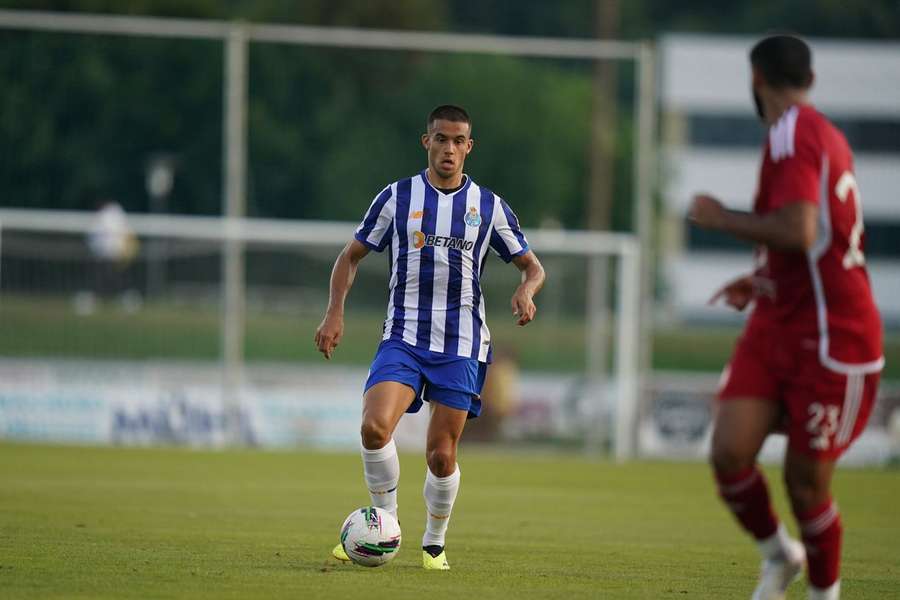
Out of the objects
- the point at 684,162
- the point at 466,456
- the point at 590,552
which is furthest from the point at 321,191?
the point at 684,162

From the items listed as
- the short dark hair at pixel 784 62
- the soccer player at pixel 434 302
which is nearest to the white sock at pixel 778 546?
the short dark hair at pixel 784 62

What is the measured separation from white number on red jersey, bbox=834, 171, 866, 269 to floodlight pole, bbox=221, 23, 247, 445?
15.8 meters

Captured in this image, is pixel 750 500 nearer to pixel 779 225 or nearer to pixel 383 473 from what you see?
pixel 779 225

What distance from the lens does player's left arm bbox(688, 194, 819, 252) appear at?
609cm

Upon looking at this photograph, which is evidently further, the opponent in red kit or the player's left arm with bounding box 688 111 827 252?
the opponent in red kit

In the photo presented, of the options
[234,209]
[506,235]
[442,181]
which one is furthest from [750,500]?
[234,209]

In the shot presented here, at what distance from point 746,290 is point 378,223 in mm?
2980

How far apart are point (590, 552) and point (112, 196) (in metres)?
14.1

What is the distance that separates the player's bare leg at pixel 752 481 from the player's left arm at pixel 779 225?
67 centimetres

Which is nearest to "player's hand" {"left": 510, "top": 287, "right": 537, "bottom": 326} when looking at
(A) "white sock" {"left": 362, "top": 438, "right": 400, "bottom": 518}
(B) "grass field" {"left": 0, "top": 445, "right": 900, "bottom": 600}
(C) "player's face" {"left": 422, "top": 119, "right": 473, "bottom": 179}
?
(C) "player's face" {"left": 422, "top": 119, "right": 473, "bottom": 179}

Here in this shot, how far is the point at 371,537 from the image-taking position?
840 cm

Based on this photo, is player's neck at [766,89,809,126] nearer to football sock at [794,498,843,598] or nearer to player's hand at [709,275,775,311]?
player's hand at [709,275,775,311]

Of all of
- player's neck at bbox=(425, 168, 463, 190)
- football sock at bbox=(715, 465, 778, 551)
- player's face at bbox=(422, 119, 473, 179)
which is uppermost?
player's face at bbox=(422, 119, 473, 179)

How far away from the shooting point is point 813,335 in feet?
20.7
